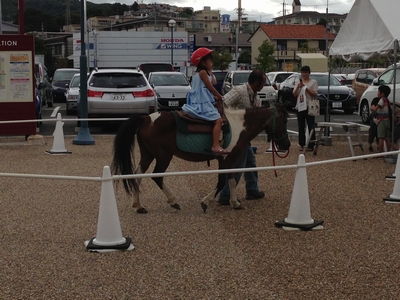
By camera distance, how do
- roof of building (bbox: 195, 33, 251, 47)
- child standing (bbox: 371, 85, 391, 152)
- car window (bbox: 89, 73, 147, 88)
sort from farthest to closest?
Answer: roof of building (bbox: 195, 33, 251, 47), car window (bbox: 89, 73, 147, 88), child standing (bbox: 371, 85, 391, 152)

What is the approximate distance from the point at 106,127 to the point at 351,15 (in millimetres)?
7830

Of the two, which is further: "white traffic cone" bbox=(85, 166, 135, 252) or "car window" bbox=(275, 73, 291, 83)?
"car window" bbox=(275, 73, 291, 83)

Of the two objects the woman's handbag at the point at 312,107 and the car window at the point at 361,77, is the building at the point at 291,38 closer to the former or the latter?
the car window at the point at 361,77

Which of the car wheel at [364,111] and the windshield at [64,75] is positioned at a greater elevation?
the windshield at [64,75]

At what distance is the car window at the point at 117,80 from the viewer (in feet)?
55.3

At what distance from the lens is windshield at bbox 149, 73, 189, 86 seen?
23125 millimetres

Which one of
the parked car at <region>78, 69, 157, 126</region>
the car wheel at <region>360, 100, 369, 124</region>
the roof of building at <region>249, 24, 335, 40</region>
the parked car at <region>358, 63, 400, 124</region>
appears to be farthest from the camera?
the roof of building at <region>249, 24, 335, 40</region>

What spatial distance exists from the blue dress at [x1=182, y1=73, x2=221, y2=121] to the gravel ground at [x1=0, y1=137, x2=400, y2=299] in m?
1.16

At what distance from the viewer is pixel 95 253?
6254 mm

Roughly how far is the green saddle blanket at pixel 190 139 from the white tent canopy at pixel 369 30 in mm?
4374

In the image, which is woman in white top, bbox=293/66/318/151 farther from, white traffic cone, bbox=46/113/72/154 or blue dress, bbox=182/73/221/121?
blue dress, bbox=182/73/221/121

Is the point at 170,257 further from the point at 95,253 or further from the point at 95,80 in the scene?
the point at 95,80

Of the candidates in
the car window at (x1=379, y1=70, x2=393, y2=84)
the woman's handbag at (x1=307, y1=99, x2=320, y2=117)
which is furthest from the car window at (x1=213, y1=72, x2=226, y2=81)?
the woman's handbag at (x1=307, y1=99, x2=320, y2=117)

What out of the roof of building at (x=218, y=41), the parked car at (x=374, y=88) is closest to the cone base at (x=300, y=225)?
the parked car at (x=374, y=88)
